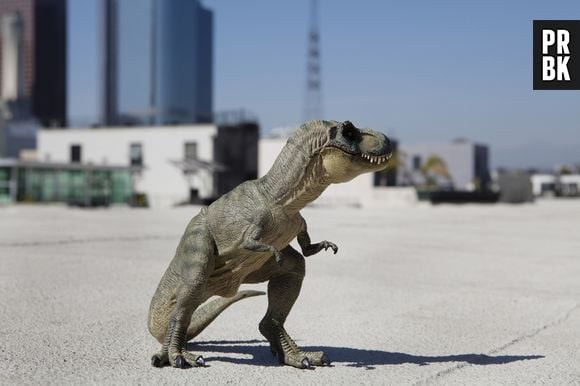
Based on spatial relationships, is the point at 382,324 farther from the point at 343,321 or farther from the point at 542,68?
the point at 542,68

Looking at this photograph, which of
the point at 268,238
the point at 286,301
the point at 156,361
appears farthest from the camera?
the point at 286,301

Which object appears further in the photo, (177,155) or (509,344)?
(177,155)

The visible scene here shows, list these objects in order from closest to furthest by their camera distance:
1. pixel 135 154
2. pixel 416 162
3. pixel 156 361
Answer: pixel 156 361
pixel 135 154
pixel 416 162

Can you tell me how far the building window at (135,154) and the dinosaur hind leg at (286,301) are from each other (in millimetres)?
50884

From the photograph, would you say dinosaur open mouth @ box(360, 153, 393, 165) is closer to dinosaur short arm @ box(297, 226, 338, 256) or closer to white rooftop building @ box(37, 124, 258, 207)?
dinosaur short arm @ box(297, 226, 338, 256)

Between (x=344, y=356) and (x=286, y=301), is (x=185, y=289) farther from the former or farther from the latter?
(x=344, y=356)

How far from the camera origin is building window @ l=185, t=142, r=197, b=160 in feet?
181

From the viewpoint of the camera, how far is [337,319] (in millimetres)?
9375

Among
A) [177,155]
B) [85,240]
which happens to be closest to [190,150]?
[177,155]

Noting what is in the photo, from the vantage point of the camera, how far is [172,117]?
2333 inches

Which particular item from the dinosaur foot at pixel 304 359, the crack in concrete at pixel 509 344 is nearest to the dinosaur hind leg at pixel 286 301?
the dinosaur foot at pixel 304 359

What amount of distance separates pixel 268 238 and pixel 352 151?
0.95 meters

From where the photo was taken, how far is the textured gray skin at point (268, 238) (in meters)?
5.88

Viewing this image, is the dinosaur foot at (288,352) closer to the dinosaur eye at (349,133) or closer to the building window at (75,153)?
the dinosaur eye at (349,133)
